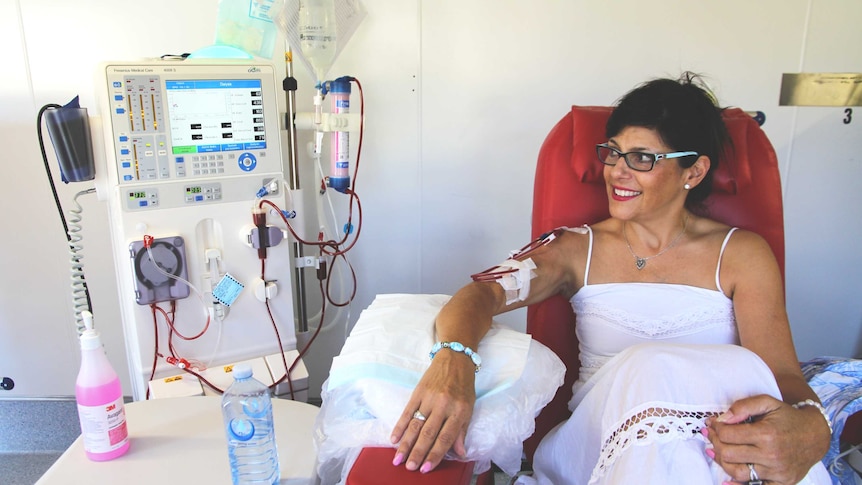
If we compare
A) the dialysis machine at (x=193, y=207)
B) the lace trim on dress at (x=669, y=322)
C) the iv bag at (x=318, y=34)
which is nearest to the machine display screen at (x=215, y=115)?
the dialysis machine at (x=193, y=207)

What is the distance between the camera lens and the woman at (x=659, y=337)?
1.03 metres

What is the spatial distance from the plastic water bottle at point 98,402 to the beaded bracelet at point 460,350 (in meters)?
0.58

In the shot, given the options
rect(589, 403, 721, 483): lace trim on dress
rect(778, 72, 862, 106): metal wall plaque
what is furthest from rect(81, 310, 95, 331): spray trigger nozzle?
rect(778, 72, 862, 106): metal wall plaque

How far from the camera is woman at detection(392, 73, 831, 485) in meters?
1.03

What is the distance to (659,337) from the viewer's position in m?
1.46

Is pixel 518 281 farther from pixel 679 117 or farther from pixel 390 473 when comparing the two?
pixel 390 473

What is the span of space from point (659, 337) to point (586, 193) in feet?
1.33

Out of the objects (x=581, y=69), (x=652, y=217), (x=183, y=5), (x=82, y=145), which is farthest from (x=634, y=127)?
(x=183, y=5)

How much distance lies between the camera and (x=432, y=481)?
3.04ft

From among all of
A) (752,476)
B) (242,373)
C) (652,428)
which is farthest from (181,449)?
(752,476)

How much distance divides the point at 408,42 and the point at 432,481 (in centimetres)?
150

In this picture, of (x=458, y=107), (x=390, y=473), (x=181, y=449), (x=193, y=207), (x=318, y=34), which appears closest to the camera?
(x=390, y=473)

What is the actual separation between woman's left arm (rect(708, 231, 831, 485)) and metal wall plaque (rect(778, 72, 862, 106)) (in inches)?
38.0

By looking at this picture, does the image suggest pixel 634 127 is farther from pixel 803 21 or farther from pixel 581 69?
pixel 803 21
